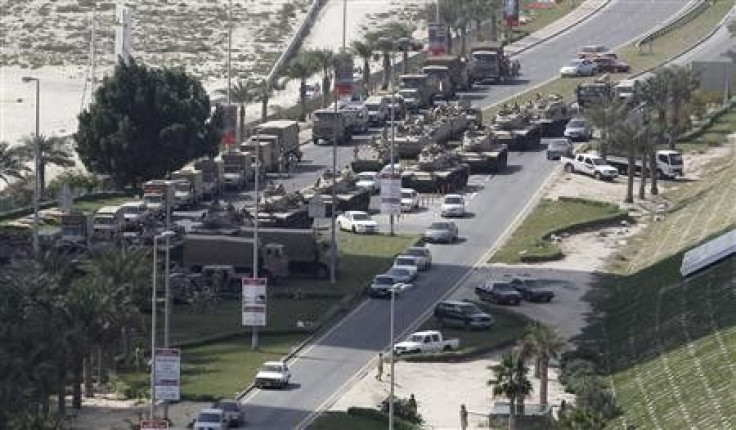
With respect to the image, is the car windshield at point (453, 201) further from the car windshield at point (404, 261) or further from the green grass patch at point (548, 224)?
the car windshield at point (404, 261)

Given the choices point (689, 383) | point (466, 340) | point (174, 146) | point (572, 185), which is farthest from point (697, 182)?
point (689, 383)

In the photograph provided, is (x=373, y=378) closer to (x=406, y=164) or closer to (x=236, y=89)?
(x=406, y=164)

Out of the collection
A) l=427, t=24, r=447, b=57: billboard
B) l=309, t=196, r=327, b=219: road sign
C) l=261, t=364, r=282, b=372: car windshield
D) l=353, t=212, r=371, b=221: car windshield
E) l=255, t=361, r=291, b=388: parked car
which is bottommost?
l=255, t=361, r=291, b=388: parked car

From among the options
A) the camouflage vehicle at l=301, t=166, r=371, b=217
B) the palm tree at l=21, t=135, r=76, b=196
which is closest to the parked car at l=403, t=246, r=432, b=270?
the camouflage vehicle at l=301, t=166, r=371, b=217

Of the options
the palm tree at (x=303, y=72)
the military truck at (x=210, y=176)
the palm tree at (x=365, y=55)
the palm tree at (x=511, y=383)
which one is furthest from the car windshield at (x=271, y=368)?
the palm tree at (x=365, y=55)

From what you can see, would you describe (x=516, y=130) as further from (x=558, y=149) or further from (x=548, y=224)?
(x=548, y=224)

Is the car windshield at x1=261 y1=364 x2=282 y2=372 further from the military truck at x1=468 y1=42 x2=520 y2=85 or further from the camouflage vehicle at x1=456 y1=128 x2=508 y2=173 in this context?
the military truck at x1=468 y1=42 x2=520 y2=85
